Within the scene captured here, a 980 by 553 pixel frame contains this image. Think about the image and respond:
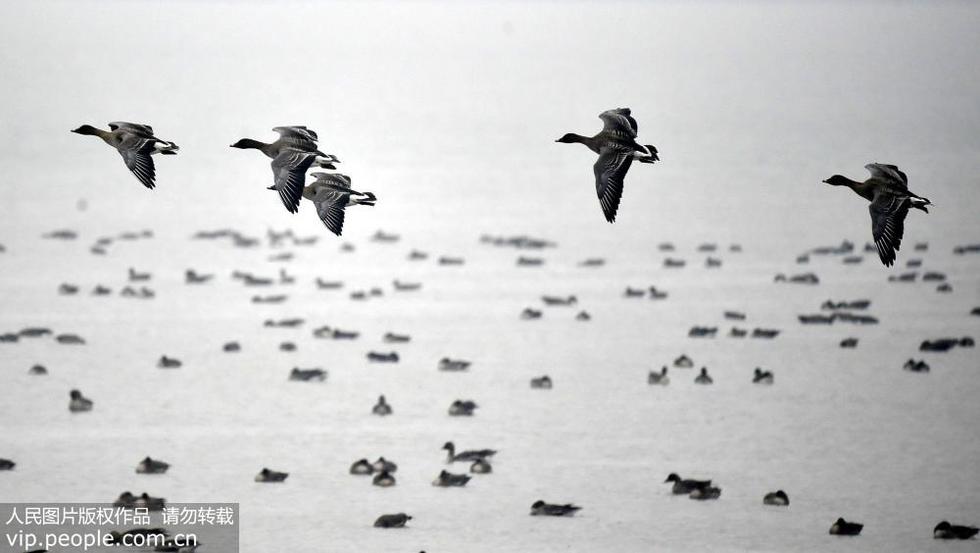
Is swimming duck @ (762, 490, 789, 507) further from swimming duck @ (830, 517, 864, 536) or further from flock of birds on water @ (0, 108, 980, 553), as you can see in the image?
swimming duck @ (830, 517, 864, 536)

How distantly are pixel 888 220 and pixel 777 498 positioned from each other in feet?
47.7

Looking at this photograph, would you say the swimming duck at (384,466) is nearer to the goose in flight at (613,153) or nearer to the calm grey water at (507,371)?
the calm grey water at (507,371)

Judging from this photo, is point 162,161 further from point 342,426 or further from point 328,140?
point 342,426

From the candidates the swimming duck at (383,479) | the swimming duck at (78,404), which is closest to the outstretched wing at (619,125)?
the swimming duck at (383,479)

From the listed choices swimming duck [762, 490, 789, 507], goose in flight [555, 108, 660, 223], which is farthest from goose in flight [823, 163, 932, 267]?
swimming duck [762, 490, 789, 507]

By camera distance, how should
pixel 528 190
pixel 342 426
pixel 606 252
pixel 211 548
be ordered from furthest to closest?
1. pixel 528 190
2. pixel 606 252
3. pixel 342 426
4. pixel 211 548

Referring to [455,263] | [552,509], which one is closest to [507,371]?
[552,509]

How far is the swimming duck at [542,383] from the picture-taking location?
44.2 m

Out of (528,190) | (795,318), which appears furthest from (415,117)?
(795,318)

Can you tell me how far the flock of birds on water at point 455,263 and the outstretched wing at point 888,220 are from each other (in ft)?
0.05

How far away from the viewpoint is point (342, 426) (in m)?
40.5

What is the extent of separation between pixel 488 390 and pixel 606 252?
2615cm

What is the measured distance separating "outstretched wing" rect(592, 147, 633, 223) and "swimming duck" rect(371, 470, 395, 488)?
15.1 meters

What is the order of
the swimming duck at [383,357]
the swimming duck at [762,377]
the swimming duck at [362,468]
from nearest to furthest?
the swimming duck at [362,468] → the swimming duck at [762,377] → the swimming duck at [383,357]
